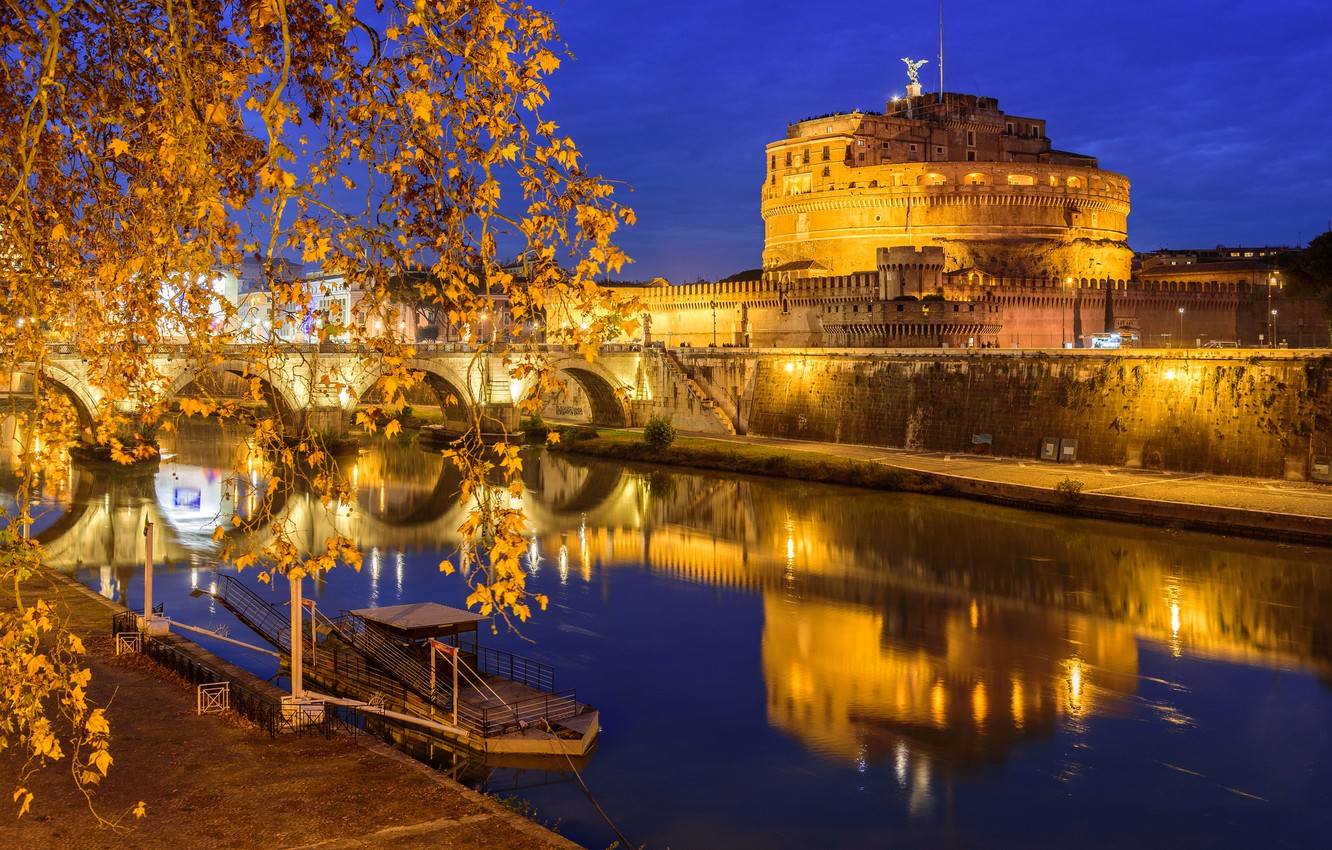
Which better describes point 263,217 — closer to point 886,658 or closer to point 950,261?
point 886,658

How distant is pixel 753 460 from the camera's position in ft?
76.8

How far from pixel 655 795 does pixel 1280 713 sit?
5.30 metres

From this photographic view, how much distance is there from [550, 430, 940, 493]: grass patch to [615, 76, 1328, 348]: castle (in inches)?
301

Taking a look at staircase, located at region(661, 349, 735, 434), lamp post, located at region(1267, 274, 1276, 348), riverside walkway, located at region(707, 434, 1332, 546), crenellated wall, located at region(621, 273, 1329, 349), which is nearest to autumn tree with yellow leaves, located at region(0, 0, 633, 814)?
riverside walkway, located at region(707, 434, 1332, 546)

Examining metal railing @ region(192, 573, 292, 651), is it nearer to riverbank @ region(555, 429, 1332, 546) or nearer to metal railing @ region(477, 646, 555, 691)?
metal railing @ region(477, 646, 555, 691)

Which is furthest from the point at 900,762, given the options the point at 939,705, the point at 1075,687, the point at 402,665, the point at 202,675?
the point at 202,675

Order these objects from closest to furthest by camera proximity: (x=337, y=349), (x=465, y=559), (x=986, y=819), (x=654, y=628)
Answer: (x=465, y=559), (x=986, y=819), (x=654, y=628), (x=337, y=349)

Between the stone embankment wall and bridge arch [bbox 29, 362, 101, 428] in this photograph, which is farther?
bridge arch [bbox 29, 362, 101, 428]

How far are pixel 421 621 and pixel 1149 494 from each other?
12.1 m

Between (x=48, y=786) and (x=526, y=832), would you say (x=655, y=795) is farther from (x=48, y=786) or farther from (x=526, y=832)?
(x=48, y=786)

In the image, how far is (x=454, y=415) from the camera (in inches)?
1230

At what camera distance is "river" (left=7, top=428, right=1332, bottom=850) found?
25.8 ft

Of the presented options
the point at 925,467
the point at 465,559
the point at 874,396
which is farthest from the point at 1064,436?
the point at 465,559

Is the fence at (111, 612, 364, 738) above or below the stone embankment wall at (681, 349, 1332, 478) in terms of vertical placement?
below
